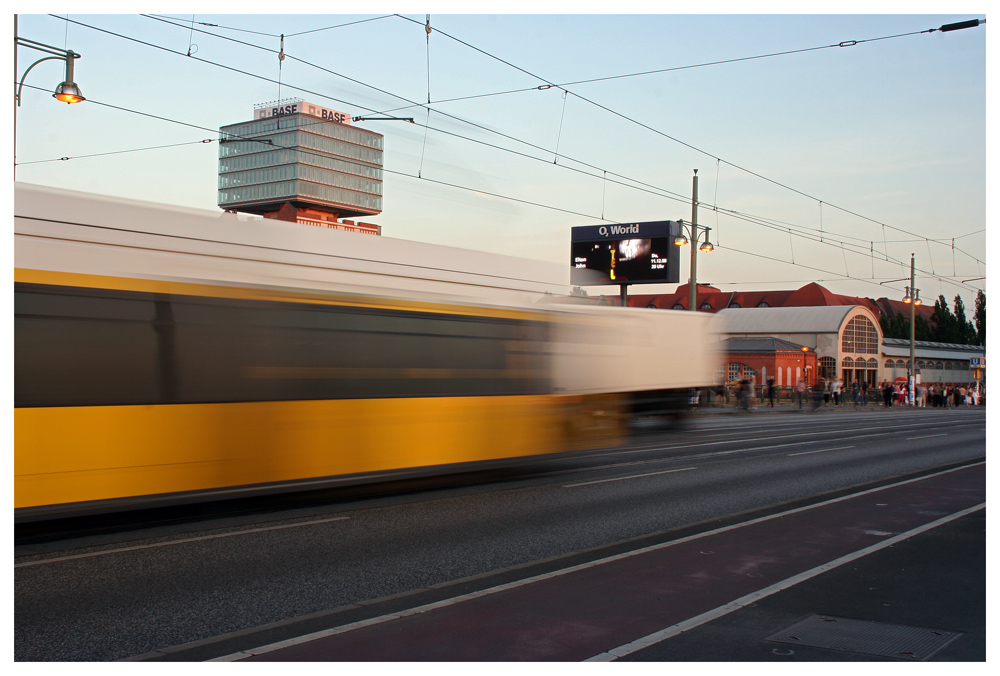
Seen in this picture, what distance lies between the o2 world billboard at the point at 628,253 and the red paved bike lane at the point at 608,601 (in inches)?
1119

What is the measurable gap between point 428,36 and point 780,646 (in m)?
12.6

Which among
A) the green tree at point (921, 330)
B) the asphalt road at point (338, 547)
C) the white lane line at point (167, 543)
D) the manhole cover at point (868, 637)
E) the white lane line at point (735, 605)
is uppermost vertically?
the green tree at point (921, 330)

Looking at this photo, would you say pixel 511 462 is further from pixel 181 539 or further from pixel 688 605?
pixel 688 605

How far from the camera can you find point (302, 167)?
71.1 meters

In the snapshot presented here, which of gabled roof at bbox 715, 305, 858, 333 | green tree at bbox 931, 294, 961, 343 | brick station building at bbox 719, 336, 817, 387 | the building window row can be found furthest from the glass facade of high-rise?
green tree at bbox 931, 294, 961, 343

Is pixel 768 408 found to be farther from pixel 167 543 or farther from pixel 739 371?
pixel 167 543

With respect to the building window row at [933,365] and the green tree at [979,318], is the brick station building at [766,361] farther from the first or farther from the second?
the green tree at [979,318]

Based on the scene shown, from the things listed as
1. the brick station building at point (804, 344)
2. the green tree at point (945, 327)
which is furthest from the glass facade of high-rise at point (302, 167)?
the green tree at point (945, 327)

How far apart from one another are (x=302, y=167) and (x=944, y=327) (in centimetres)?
8633

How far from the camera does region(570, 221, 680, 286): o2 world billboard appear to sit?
37531 millimetres

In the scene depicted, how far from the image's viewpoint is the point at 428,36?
15.1 m

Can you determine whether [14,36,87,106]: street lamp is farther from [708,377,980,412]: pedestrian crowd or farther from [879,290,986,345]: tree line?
[879,290,986,345]: tree line

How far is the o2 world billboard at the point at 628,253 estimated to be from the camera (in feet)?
123

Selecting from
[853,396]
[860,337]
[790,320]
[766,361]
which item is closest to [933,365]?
[860,337]
